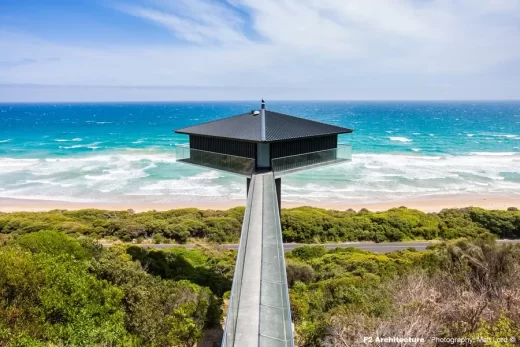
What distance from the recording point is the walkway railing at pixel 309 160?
15.6 metres

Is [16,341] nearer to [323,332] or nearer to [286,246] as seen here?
[323,332]

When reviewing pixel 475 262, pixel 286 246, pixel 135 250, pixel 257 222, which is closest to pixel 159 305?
pixel 257 222

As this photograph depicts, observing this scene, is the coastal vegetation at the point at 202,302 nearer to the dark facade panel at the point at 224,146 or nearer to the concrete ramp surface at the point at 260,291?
the concrete ramp surface at the point at 260,291

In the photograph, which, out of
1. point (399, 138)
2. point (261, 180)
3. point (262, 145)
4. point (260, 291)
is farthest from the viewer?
point (399, 138)

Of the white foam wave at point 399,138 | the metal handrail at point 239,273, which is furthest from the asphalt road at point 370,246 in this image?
the white foam wave at point 399,138

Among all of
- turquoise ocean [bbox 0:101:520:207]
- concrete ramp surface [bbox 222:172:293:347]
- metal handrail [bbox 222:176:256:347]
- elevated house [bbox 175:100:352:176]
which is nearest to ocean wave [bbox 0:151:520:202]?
turquoise ocean [bbox 0:101:520:207]

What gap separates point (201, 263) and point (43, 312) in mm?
11584

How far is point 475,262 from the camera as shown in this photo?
1292 cm

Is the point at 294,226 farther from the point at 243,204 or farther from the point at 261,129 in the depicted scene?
the point at 261,129

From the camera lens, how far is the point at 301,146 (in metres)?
16.6

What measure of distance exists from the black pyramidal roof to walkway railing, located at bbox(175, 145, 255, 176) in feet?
2.91

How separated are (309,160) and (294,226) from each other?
12.7 meters

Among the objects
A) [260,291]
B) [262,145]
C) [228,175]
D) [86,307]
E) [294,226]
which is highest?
[262,145]

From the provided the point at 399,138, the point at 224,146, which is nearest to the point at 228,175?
the point at 224,146
